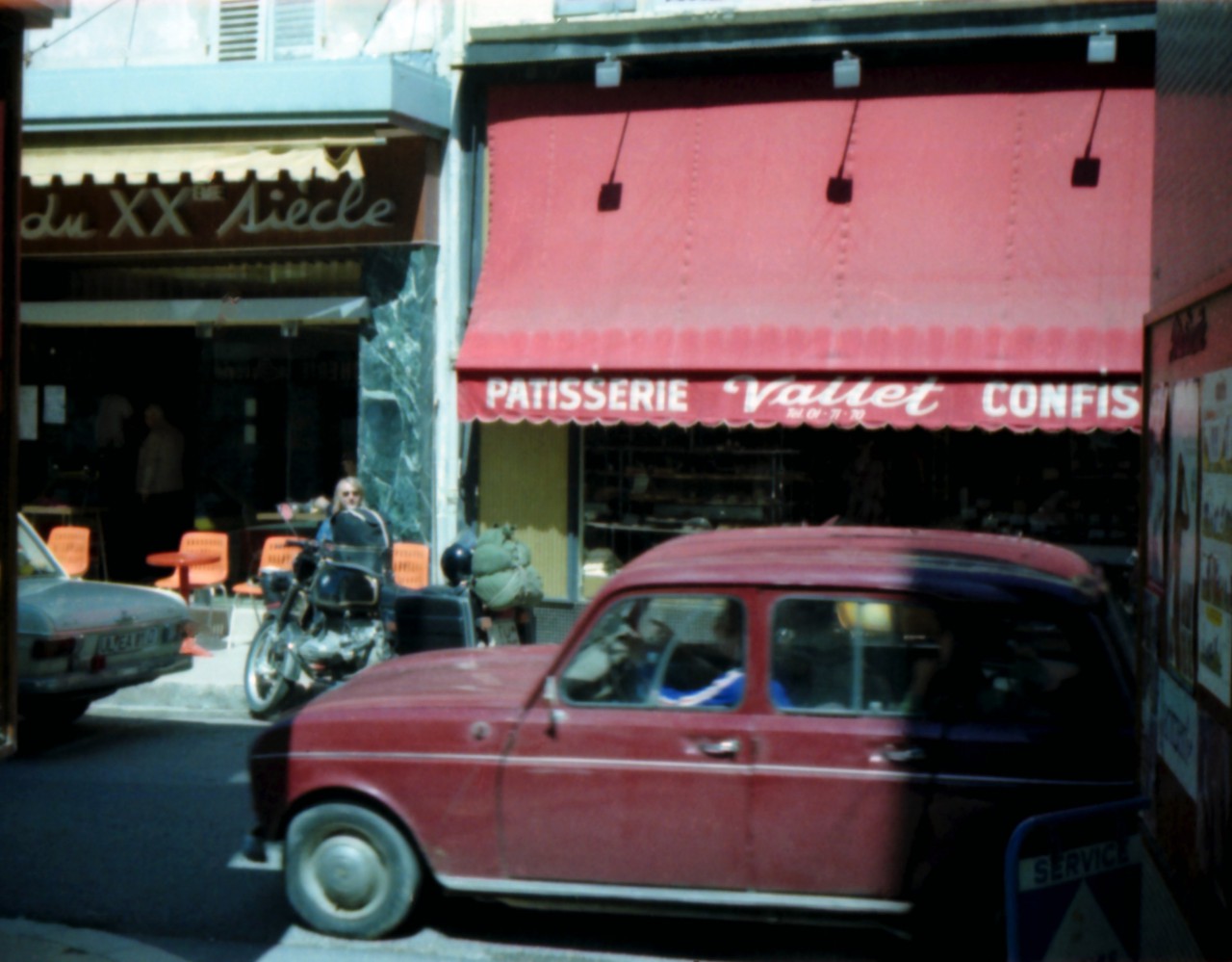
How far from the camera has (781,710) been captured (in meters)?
5.18

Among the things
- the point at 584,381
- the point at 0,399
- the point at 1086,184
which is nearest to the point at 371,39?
the point at 584,381

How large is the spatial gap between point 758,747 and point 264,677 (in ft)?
18.6

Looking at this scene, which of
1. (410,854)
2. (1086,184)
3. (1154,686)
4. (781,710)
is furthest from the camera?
(1086,184)

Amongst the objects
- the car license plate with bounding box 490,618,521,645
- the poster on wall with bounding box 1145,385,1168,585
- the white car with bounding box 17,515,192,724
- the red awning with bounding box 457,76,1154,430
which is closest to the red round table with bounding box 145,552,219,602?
the white car with bounding box 17,515,192,724

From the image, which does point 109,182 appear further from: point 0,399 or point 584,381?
point 0,399

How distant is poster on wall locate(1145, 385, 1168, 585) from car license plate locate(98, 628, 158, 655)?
22.2 ft

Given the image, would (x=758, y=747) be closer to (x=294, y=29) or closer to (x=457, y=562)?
(x=457, y=562)

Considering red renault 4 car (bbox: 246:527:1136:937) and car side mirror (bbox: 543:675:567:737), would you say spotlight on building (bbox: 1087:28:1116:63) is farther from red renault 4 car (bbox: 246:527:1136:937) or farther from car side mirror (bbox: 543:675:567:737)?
car side mirror (bbox: 543:675:567:737)

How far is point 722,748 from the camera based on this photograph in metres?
5.17

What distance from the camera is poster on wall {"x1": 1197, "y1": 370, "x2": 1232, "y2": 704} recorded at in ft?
9.78

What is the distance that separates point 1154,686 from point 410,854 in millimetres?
2954

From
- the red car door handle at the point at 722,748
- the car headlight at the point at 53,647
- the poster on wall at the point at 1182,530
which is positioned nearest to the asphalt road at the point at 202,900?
the car headlight at the point at 53,647

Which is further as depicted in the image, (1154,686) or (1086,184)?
(1086,184)

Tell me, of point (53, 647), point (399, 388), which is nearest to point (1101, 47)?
point (399, 388)
